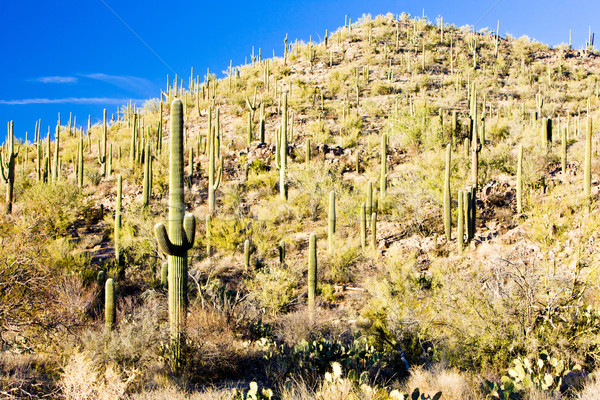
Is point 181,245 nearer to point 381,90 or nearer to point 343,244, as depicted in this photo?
point 343,244

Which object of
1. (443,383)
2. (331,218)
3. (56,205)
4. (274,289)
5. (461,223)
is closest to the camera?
(443,383)

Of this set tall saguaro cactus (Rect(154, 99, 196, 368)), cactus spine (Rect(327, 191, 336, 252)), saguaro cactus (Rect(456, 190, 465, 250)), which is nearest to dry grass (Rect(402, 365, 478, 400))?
tall saguaro cactus (Rect(154, 99, 196, 368))

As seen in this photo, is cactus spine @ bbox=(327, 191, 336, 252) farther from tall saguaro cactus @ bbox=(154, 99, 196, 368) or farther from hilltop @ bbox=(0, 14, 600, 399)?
tall saguaro cactus @ bbox=(154, 99, 196, 368)

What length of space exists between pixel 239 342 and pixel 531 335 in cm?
524

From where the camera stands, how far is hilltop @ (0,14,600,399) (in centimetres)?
604

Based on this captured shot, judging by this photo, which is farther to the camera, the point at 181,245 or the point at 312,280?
the point at 312,280

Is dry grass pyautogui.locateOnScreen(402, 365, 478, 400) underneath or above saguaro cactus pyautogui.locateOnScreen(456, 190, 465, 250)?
underneath

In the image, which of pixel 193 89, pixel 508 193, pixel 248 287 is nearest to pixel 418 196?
pixel 508 193

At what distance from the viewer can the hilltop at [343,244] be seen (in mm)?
6035

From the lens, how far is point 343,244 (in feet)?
48.1

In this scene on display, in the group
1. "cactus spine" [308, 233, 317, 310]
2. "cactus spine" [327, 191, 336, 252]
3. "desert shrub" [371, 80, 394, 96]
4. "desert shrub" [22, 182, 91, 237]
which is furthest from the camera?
"desert shrub" [371, 80, 394, 96]

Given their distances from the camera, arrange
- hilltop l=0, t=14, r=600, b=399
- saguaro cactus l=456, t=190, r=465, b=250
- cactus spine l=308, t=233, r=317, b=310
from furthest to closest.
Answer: saguaro cactus l=456, t=190, r=465, b=250 → cactus spine l=308, t=233, r=317, b=310 → hilltop l=0, t=14, r=600, b=399

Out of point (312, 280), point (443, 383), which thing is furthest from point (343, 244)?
point (443, 383)

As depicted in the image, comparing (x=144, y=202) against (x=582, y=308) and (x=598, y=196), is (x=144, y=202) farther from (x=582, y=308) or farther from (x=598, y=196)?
(x=598, y=196)
